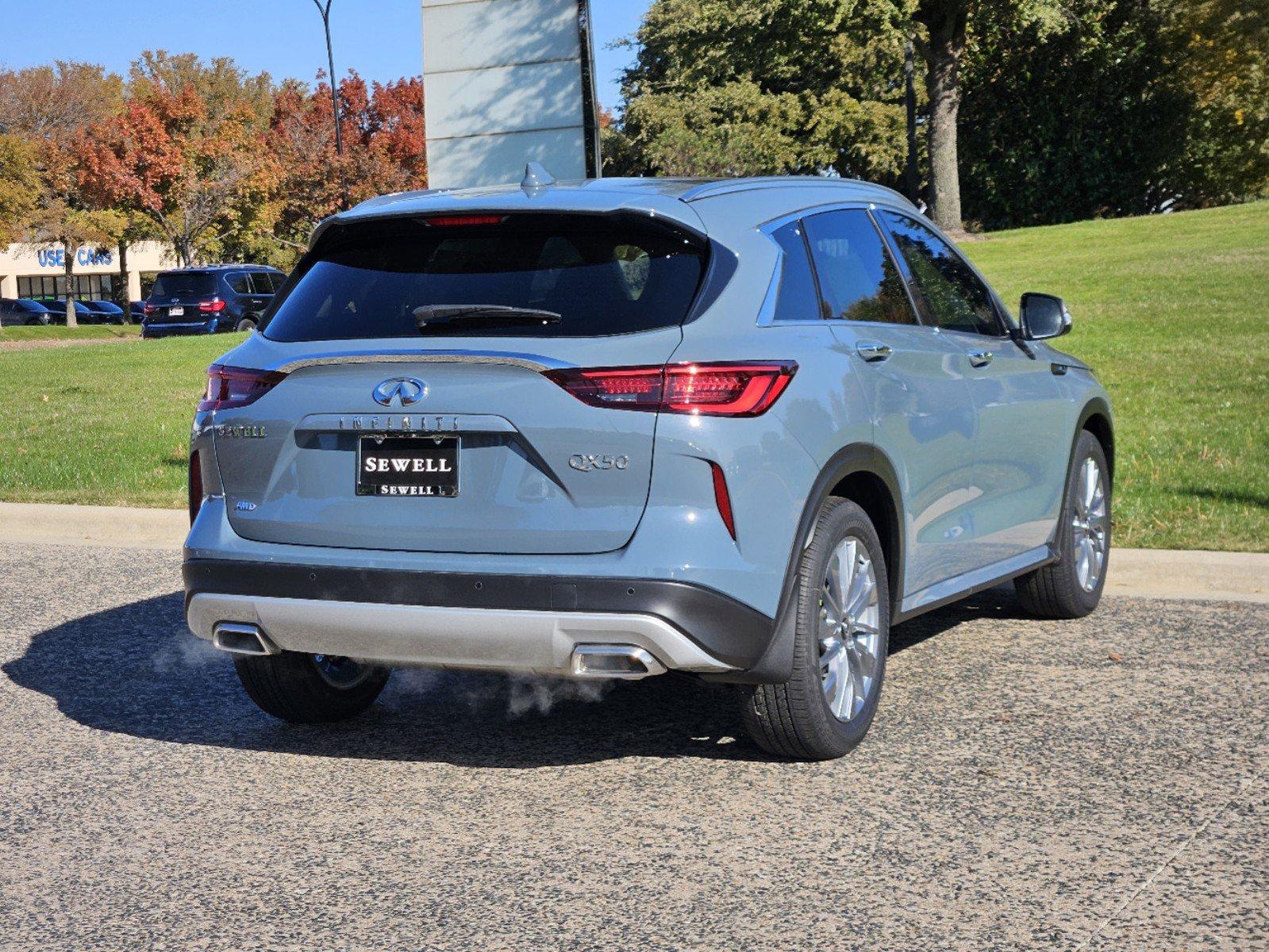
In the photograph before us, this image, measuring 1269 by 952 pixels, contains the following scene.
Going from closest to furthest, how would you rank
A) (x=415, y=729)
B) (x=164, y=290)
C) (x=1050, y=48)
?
→ (x=415, y=729) → (x=164, y=290) → (x=1050, y=48)

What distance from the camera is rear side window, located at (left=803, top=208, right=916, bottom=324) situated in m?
5.32

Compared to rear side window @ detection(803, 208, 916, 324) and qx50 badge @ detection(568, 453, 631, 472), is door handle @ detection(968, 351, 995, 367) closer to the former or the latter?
rear side window @ detection(803, 208, 916, 324)

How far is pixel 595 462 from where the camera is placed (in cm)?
446

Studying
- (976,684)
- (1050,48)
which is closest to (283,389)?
(976,684)

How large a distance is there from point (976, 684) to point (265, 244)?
185 feet

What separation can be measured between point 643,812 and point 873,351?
167 centimetres

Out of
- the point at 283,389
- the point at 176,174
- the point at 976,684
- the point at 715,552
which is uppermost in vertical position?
the point at 176,174

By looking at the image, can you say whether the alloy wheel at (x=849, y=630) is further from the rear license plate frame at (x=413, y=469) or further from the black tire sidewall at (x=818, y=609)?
the rear license plate frame at (x=413, y=469)

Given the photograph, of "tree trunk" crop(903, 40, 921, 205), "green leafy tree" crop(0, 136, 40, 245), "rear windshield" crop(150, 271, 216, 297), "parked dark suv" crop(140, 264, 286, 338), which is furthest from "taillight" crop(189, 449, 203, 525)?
"green leafy tree" crop(0, 136, 40, 245)

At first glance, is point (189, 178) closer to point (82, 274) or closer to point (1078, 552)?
point (82, 274)

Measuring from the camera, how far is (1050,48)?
51.5 meters

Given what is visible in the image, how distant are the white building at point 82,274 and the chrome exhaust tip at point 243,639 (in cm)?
8415

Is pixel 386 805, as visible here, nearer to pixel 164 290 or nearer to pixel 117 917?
pixel 117 917

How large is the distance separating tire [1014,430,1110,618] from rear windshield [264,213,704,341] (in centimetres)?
302
